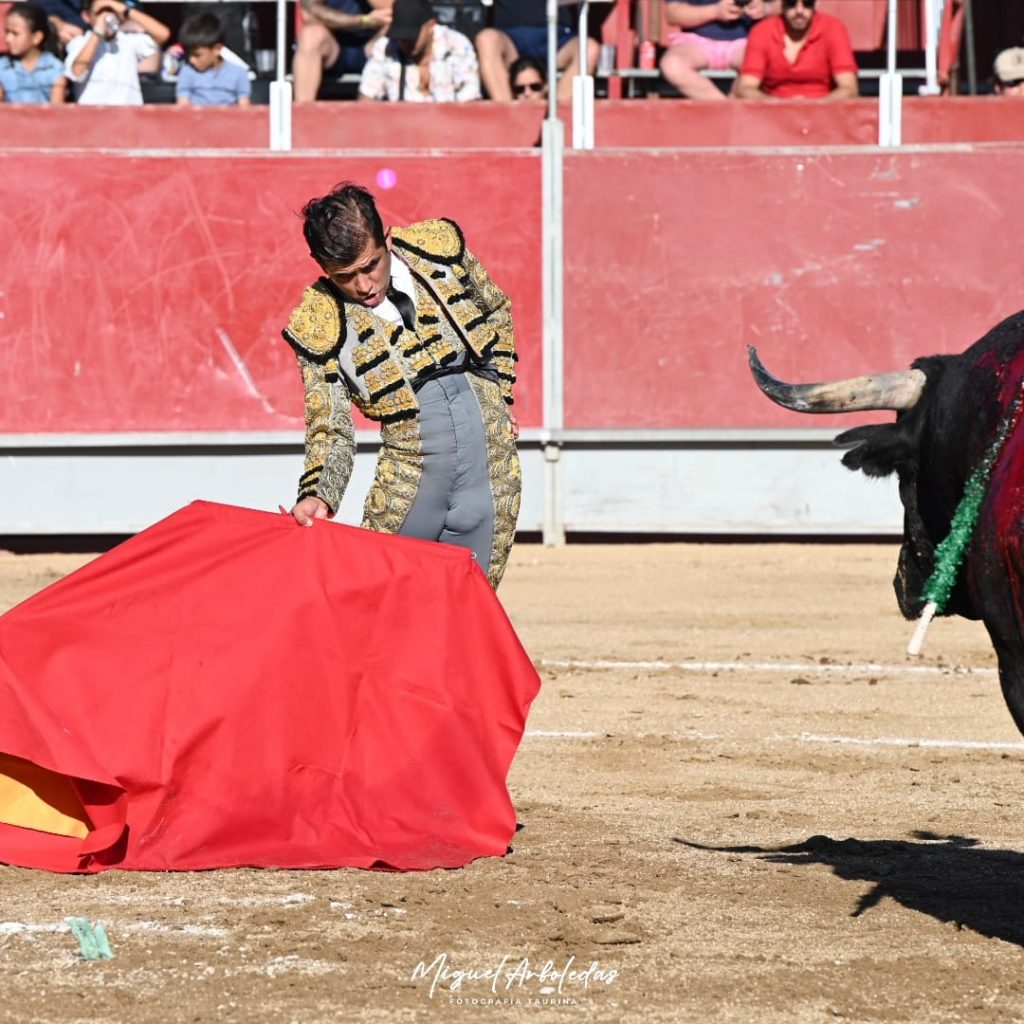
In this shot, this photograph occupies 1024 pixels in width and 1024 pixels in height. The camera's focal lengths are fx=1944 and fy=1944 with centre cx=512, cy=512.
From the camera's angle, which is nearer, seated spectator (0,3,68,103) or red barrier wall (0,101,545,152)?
red barrier wall (0,101,545,152)

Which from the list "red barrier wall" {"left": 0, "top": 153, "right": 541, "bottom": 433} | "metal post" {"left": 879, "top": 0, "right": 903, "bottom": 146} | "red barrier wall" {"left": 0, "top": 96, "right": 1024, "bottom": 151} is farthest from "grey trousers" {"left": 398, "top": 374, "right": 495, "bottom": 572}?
"metal post" {"left": 879, "top": 0, "right": 903, "bottom": 146}

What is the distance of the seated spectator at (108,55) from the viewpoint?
33.5 ft

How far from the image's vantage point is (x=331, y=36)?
10.2 metres

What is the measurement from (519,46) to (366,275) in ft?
21.4

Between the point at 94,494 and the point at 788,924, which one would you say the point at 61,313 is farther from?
the point at 788,924

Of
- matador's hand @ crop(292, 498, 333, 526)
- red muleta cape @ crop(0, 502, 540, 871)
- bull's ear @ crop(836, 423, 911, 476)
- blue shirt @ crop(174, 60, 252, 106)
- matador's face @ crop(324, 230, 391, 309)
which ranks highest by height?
blue shirt @ crop(174, 60, 252, 106)

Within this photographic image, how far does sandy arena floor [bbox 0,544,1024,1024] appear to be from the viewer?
310cm

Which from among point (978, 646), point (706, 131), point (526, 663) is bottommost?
point (978, 646)

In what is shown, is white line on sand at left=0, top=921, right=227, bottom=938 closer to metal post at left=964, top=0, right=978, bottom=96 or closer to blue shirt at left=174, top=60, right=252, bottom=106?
blue shirt at left=174, top=60, right=252, bottom=106

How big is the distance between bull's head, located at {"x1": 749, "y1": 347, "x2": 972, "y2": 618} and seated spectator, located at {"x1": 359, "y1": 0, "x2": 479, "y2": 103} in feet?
22.2

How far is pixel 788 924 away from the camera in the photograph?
3562 millimetres

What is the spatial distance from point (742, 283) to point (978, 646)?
305 centimetres

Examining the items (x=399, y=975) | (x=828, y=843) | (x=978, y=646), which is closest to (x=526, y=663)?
(x=828, y=843)

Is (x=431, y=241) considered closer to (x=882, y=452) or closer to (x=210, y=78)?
(x=882, y=452)
